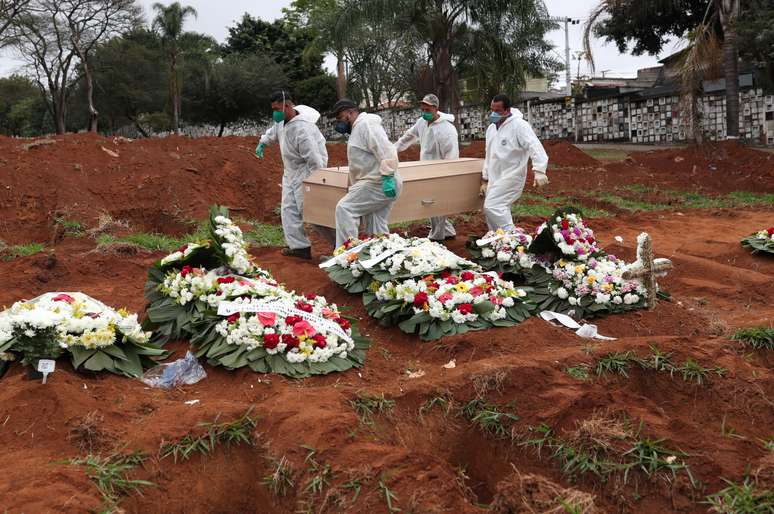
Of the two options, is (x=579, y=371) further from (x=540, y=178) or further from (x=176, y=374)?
(x=540, y=178)

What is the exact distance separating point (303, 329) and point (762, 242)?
5.56 meters

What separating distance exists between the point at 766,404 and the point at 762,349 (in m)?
1.10

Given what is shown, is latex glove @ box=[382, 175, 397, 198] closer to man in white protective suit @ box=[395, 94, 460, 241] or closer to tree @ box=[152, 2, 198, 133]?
man in white protective suit @ box=[395, 94, 460, 241]

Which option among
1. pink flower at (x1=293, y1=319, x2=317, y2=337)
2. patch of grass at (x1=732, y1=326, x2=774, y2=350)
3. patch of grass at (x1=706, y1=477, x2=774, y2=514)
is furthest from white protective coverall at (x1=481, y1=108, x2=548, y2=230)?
patch of grass at (x1=706, y1=477, x2=774, y2=514)

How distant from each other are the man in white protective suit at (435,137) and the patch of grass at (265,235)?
191 cm

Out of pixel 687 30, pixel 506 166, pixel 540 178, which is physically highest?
pixel 687 30

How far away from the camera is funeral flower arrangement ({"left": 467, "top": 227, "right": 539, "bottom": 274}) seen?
637 centimetres

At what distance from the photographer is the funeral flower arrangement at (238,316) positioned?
4734 mm

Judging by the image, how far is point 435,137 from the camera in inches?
363

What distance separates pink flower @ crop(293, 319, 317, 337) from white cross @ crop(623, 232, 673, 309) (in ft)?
7.58

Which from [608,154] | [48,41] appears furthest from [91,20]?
[608,154]

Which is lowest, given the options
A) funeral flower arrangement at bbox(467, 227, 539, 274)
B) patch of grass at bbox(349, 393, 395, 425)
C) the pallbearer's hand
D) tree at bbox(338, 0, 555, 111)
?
patch of grass at bbox(349, 393, 395, 425)

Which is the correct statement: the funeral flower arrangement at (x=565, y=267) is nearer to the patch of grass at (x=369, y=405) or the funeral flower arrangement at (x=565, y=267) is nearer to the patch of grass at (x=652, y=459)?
the patch of grass at (x=369, y=405)

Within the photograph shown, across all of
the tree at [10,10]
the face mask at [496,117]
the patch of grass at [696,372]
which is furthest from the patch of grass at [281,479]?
the tree at [10,10]
